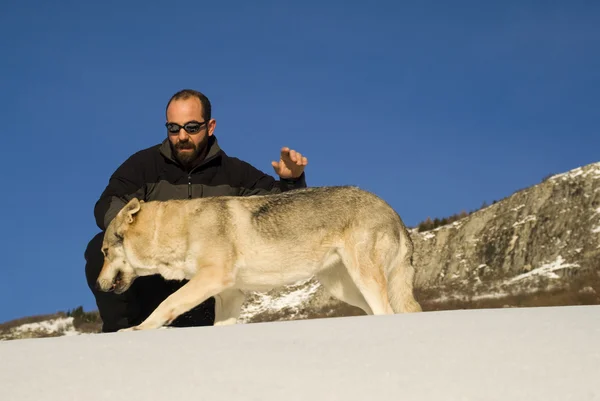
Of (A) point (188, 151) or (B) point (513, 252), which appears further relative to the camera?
(B) point (513, 252)

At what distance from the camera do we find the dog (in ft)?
23.9

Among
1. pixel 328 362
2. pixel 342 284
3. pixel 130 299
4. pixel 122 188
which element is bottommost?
pixel 328 362

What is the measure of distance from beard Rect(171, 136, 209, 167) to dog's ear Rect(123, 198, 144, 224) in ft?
4.90

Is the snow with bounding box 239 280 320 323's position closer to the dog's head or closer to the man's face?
the man's face

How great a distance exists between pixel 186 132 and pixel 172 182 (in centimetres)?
91

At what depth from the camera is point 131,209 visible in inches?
311

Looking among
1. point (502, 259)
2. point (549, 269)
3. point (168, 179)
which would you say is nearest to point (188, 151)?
point (168, 179)

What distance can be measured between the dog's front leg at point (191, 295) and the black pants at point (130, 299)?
2513 millimetres

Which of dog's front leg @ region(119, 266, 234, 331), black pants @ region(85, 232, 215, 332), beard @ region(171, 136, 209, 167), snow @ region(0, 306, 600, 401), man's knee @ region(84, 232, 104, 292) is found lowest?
snow @ region(0, 306, 600, 401)

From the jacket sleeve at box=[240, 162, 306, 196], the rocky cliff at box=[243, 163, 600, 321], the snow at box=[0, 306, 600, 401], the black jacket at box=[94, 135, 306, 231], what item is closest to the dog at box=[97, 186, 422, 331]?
the black jacket at box=[94, 135, 306, 231]

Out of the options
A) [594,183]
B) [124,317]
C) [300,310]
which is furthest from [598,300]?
[124,317]

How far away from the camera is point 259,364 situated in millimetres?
4242

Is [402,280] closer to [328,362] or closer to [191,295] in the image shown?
[191,295]

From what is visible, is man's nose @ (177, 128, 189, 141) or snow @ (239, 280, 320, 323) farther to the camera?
snow @ (239, 280, 320, 323)
